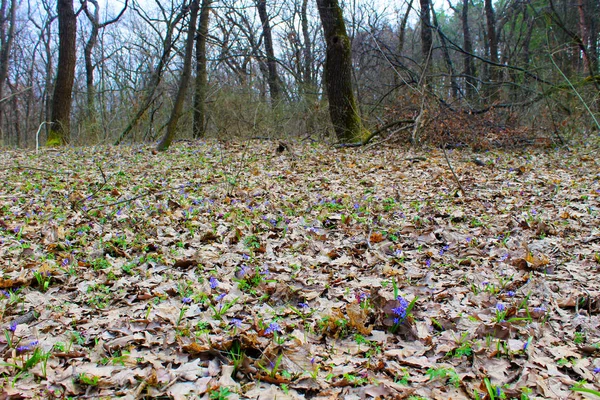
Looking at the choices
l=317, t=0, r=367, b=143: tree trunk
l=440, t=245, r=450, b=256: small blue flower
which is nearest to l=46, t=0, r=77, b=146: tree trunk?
l=317, t=0, r=367, b=143: tree trunk

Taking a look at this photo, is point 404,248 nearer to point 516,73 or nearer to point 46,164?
point 46,164

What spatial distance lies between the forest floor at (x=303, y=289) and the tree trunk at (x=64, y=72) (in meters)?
5.52

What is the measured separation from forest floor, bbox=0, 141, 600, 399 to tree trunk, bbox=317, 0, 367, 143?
3662mm

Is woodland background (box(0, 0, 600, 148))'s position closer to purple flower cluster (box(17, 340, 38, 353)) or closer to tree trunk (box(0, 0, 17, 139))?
tree trunk (box(0, 0, 17, 139))

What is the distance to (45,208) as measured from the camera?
5168 millimetres

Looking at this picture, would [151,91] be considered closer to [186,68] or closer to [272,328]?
[186,68]

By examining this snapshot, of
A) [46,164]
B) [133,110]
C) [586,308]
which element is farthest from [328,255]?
[133,110]

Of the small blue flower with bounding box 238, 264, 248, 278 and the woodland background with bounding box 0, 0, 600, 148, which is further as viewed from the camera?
the woodland background with bounding box 0, 0, 600, 148

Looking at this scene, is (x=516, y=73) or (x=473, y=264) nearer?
(x=473, y=264)

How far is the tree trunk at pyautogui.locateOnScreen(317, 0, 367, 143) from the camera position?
9539mm

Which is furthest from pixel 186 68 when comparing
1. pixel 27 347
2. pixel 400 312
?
pixel 400 312

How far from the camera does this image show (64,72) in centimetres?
1113

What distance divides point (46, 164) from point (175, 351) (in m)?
7.02

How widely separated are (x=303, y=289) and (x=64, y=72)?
10773mm
